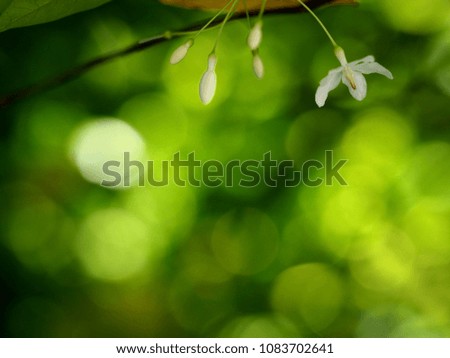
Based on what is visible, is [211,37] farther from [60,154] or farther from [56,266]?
[56,266]

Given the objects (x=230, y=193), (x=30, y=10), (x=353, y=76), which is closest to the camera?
(x=30, y=10)

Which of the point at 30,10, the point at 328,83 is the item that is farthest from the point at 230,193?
the point at 30,10

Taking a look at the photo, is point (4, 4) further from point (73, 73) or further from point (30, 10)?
point (73, 73)

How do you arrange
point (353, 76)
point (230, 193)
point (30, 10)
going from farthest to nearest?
1. point (230, 193)
2. point (353, 76)
3. point (30, 10)

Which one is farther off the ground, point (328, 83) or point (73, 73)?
point (73, 73)

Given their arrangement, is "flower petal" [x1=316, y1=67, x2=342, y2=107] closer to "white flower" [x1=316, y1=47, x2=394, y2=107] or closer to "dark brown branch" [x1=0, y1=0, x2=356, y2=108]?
"white flower" [x1=316, y1=47, x2=394, y2=107]

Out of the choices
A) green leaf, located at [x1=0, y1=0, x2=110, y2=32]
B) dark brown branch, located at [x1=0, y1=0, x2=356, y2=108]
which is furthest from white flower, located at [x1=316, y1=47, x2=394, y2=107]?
green leaf, located at [x1=0, y1=0, x2=110, y2=32]
